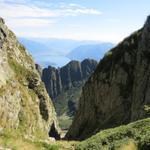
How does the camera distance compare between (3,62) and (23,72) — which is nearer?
(3,62)

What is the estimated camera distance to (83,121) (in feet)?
375

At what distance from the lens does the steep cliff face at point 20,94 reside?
3091 inches

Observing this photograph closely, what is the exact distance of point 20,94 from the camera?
292ft

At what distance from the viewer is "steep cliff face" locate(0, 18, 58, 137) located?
78500 mm

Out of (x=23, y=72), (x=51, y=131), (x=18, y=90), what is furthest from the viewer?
(x=51, y=131)

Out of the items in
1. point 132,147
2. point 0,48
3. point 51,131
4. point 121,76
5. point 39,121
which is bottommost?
point 51,131

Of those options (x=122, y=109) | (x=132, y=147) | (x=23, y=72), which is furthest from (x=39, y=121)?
(x=132, y=147)

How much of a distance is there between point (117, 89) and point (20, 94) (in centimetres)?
2457

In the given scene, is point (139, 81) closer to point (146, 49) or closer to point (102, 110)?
point (146, 49)

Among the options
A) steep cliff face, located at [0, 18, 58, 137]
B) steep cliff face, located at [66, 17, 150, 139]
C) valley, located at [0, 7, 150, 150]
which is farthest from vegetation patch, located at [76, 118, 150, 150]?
steep cliff face, located at [66, 17, 150, 139]

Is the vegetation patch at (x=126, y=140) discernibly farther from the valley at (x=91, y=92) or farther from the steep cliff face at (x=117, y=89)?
the steep cliff face at (x=117, y=89)

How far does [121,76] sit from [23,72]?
22.2 metres

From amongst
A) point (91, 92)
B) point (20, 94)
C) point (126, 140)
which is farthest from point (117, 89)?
point (126, 140)

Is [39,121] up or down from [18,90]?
down
